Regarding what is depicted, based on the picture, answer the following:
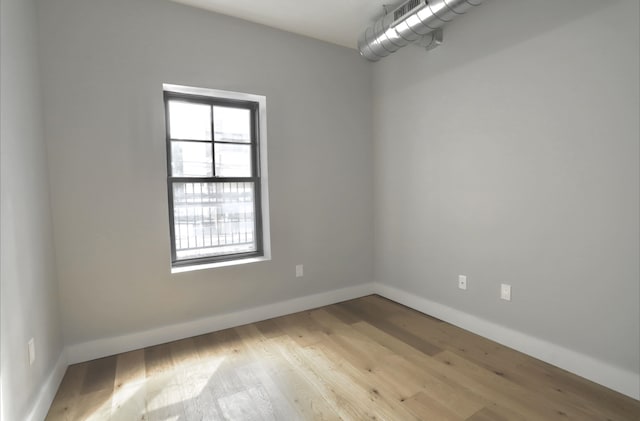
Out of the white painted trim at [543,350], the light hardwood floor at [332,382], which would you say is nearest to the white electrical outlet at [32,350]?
the light hardwood floor at [332,382]

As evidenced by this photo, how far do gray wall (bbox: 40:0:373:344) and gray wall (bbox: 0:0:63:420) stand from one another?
146mm

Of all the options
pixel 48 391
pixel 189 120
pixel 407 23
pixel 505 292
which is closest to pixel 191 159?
pixel 189 120

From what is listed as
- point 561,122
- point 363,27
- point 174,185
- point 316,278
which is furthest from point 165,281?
point 561,122

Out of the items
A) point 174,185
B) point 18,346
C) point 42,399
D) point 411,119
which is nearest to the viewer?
point 18,346

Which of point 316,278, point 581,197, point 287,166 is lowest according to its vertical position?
point 316,278

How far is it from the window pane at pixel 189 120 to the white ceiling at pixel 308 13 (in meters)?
0.80

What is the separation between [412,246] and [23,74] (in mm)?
3216

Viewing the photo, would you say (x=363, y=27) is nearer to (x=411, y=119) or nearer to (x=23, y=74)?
(x=411, y=119)

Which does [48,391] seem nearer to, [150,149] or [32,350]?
[32,350]

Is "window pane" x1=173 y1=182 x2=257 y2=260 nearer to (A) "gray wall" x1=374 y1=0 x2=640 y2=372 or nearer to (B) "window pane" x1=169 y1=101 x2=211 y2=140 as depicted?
(B) "window pane" x1=169 y1=101 x2=211 y2=140

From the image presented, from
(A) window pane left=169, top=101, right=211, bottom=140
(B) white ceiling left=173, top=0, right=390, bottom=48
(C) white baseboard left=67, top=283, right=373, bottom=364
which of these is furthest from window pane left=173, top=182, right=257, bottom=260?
(B) white ceiling left=173, top=0, right=390, bottom=48

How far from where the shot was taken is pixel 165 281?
2580 mm

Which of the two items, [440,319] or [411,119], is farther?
[411,119]

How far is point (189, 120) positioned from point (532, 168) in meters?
2.77
